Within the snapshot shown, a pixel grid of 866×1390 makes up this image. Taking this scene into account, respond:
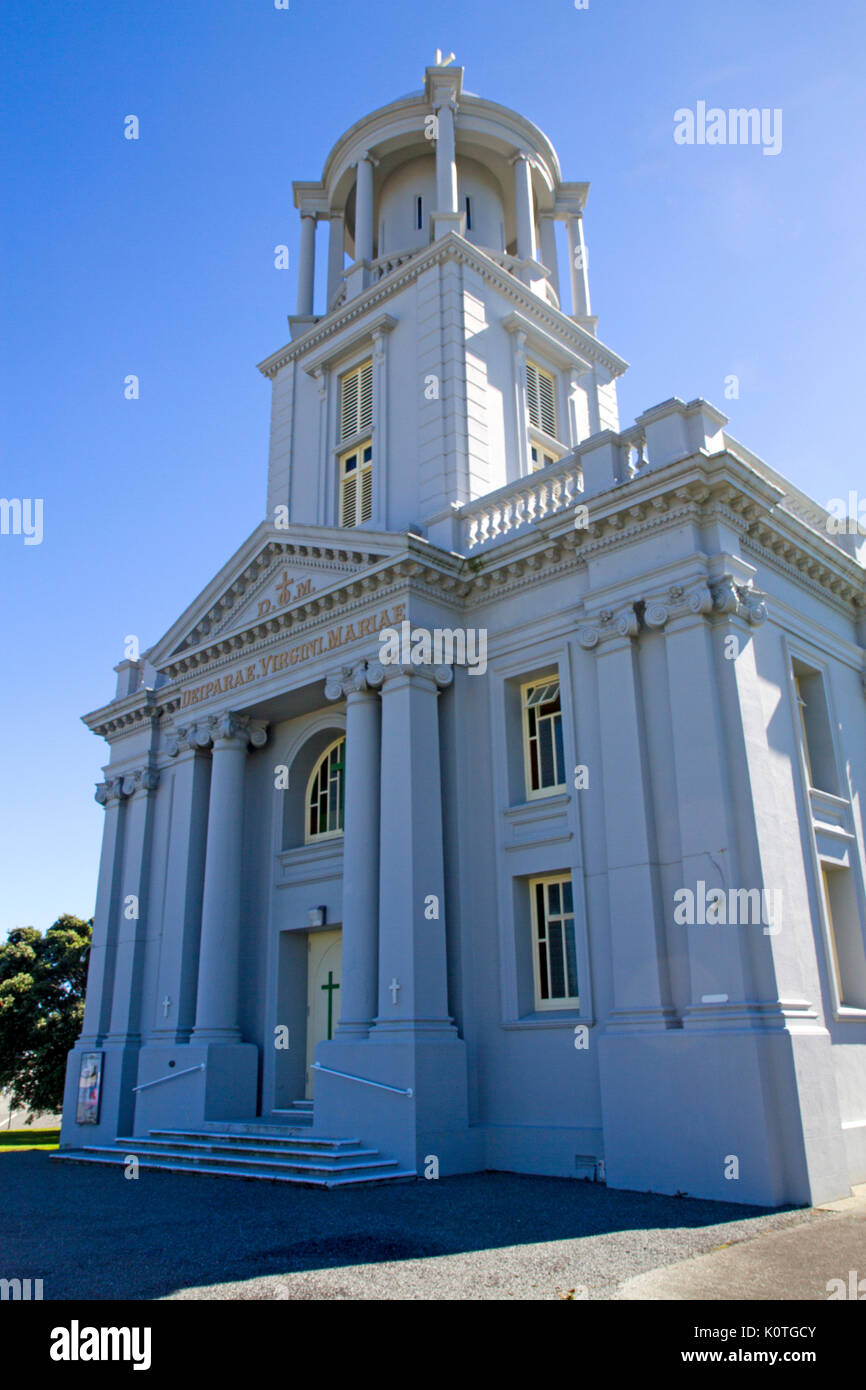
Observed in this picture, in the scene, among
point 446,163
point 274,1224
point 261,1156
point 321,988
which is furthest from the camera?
point 446,163

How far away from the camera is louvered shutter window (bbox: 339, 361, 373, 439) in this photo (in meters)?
22.5

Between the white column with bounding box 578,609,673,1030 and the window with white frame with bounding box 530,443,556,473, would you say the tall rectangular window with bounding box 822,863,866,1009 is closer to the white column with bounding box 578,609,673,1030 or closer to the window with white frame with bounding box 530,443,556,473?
the white column with bounding box 578,609,673,1030

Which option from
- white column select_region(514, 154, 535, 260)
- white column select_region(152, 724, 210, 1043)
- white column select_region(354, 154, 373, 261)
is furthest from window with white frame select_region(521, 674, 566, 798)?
white column select_region(354, 154, 373, 261)

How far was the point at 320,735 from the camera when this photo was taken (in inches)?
783

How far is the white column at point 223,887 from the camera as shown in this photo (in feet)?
60.7

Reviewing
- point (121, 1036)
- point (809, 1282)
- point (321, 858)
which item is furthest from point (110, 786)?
point (809, 1282)

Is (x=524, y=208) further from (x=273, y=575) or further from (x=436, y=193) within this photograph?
(x=273, y=575)

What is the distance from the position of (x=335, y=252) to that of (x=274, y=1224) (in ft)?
79.4

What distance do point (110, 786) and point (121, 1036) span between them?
5836 millimetres

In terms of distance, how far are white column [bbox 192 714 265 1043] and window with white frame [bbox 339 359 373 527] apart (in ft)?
17.6

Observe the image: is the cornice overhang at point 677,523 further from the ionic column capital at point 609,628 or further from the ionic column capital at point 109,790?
the ionic column capital at point 109,790

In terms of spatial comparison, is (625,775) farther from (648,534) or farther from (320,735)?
(320,735)

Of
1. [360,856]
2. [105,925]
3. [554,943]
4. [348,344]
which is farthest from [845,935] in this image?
[348,344]

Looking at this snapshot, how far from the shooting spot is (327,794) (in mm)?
19875
